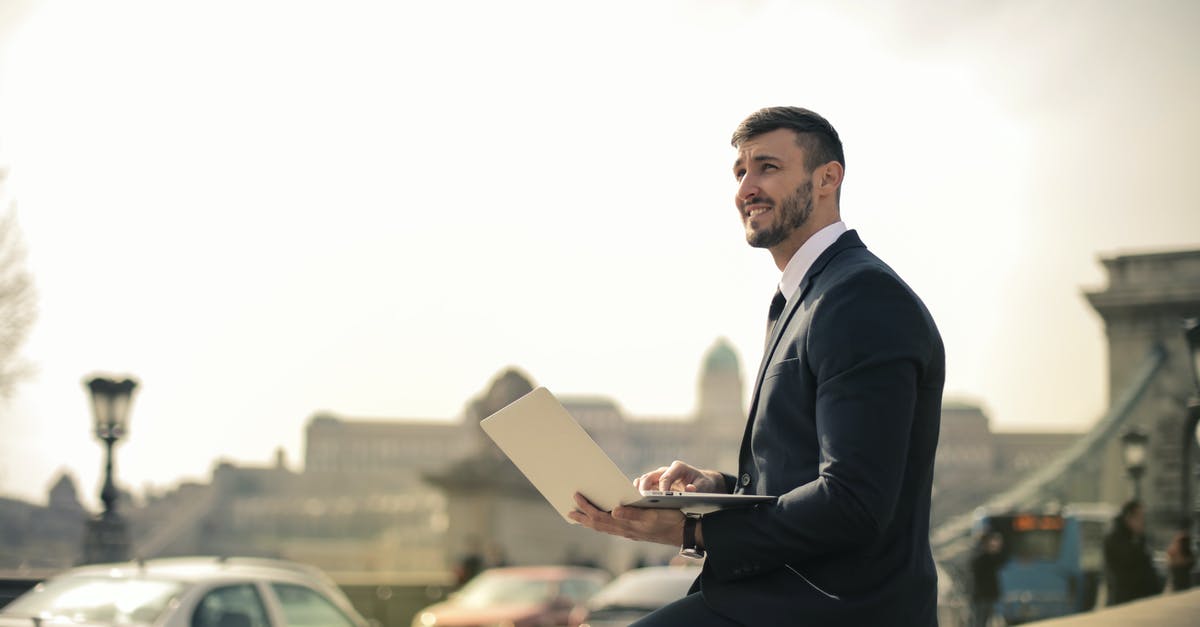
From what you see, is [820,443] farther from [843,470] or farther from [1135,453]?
[1135,453]

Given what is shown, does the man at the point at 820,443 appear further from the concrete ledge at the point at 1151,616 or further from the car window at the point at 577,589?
the car window at the point at 577,589

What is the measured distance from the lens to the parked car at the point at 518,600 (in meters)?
17.5

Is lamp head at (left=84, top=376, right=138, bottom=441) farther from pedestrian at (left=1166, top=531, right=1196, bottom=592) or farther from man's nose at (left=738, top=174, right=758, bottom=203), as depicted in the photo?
man's nose at (left=738, top=174, right=758, bottom=203)

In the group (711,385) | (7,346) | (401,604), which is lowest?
(401,604)

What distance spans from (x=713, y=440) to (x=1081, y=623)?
154562 mm

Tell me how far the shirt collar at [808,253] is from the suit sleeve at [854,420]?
27cm

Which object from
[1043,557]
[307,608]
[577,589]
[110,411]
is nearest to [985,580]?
[577,589]

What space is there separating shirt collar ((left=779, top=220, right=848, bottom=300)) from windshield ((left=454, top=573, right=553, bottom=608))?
49.6 feet

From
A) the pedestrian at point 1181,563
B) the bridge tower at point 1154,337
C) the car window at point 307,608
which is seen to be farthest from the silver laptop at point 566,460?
the bridge tower at point 1154,337

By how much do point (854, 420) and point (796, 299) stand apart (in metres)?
0.42

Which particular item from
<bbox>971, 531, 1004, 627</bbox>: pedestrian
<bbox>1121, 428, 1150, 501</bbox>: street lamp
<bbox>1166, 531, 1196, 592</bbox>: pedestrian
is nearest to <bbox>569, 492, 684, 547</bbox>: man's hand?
<bbox>1166, 531, 1196, 592</bbox>: pedestrian

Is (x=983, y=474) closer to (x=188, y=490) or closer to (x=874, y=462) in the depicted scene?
(x=188, y=490)

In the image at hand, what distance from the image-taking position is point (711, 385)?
163625 mm

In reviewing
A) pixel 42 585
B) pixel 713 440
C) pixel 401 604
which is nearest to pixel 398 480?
pixel 713 440
